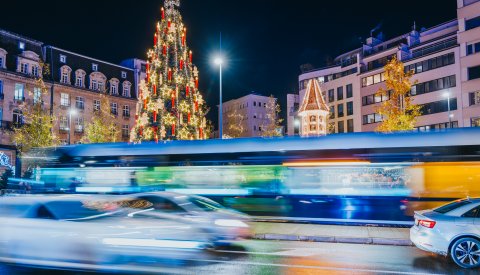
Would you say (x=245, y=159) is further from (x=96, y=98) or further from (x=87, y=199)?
(x=96, y=98)

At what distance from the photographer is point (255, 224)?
53.5 feet

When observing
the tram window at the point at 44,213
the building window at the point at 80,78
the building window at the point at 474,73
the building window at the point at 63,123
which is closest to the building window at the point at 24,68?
the building window at the point at 80,78

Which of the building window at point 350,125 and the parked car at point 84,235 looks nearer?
the parked car at point 84,235

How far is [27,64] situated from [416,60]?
45.4 metres

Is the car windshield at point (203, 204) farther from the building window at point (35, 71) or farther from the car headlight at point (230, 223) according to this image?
the building window at point (35, 71)

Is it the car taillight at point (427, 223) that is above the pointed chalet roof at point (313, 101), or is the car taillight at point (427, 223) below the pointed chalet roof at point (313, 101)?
below

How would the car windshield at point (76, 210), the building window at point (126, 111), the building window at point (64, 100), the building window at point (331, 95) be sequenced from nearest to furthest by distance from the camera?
1. the car windshield at point (76, 210)
2. the building window at point (64, 100)
3. the building window at point (331, 95)
4. the building window at point (126, 111)

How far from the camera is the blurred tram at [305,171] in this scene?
539 inches

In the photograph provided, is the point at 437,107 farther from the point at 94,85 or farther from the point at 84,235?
the point at 84,235

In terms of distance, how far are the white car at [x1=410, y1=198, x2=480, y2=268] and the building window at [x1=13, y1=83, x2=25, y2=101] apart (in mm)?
51502

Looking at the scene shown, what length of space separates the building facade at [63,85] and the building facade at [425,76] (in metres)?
26.9

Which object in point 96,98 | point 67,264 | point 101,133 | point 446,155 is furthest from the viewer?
point 96,98

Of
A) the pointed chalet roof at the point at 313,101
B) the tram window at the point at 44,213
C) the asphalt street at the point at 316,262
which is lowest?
the asphalt street at the point at 316,262

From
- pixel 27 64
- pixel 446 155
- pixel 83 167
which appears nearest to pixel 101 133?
pixel 27 64
